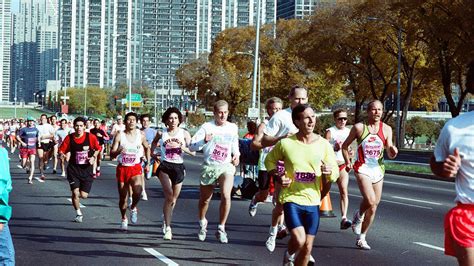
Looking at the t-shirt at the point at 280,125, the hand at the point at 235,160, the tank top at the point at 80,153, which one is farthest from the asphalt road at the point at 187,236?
the t-shirt at the point at 280,125

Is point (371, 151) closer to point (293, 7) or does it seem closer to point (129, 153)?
point (129, 153)

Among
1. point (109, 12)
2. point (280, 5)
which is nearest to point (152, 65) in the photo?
point (109, 12)

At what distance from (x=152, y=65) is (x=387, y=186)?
532ft

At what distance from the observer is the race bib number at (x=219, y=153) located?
10969 millimetres

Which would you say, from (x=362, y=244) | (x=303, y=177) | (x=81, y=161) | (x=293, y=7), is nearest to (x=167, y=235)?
(x=362, y=244)

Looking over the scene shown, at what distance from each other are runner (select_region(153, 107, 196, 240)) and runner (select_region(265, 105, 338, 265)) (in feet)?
12.6

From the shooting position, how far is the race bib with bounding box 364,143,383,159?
10641 mm

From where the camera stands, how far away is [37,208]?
15.7 m

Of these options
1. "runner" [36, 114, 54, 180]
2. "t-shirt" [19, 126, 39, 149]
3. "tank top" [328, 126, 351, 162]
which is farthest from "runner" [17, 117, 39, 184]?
"tank top" [328, 126, 351, 162]

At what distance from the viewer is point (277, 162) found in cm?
782

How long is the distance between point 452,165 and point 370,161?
18.4 feet

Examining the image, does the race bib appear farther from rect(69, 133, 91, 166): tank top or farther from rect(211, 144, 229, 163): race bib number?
rect(69, 133, 91, 166): tank top

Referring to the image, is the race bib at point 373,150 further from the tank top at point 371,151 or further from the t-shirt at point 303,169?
the t-shirt at point 303,169

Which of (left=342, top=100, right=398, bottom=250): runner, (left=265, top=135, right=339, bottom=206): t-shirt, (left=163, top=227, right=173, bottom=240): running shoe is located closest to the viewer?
(left=265, top=135, right=339, bottom=206): t-shirt
